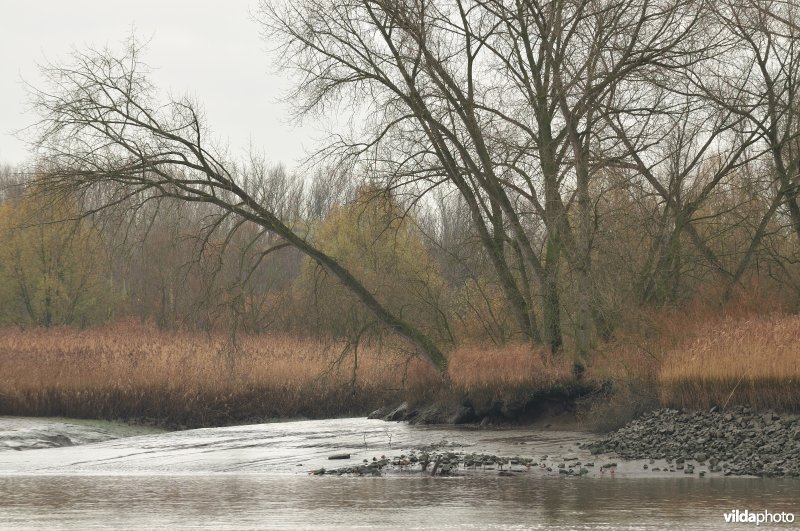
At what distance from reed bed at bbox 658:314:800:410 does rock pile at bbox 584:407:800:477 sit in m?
0.31

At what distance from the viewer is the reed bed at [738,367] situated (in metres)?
17.1

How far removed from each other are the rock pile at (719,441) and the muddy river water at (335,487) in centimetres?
59

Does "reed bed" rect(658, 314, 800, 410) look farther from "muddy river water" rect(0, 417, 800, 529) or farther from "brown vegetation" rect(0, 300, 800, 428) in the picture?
"muddy river water" rect(0, 417, 800, 529)

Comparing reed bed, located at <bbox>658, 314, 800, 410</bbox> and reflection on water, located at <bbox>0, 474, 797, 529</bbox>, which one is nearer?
reflection on water, located at <bbox>0, 474, 797, 529</bbox>

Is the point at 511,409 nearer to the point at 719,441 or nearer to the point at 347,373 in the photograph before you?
the point at 719,441

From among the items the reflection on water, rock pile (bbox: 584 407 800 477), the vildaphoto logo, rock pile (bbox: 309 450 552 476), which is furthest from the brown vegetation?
the vildaphoto logo

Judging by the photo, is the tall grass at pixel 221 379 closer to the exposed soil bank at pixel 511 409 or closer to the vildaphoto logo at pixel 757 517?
the exposed soil bank at pixel 511 409

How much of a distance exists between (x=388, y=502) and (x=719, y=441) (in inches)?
253

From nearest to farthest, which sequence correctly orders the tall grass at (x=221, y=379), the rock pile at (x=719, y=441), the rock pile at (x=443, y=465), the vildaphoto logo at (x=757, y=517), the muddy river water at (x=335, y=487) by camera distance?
the vildaphoto logo at (x=757, y=517) → the muddy river water at (x=335, y=487) → the rock pile at (x=719, y=441) → the rock pile at (x=443, y=465) → the tall grass at (x=221, y=379)

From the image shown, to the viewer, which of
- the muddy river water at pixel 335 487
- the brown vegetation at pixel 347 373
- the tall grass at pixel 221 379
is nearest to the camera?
the muddy river water at pixel 335 487

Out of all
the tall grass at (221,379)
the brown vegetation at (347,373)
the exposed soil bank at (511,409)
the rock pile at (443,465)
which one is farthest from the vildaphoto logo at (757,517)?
the tall grass at (221,379)

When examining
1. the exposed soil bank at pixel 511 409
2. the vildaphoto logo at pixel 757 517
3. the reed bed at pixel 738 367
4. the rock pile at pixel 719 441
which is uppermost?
the reed bed at pixel 738 367

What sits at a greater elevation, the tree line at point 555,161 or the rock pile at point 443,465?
the tree line at point 555,161

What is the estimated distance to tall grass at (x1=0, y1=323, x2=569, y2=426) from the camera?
79.7 feet
